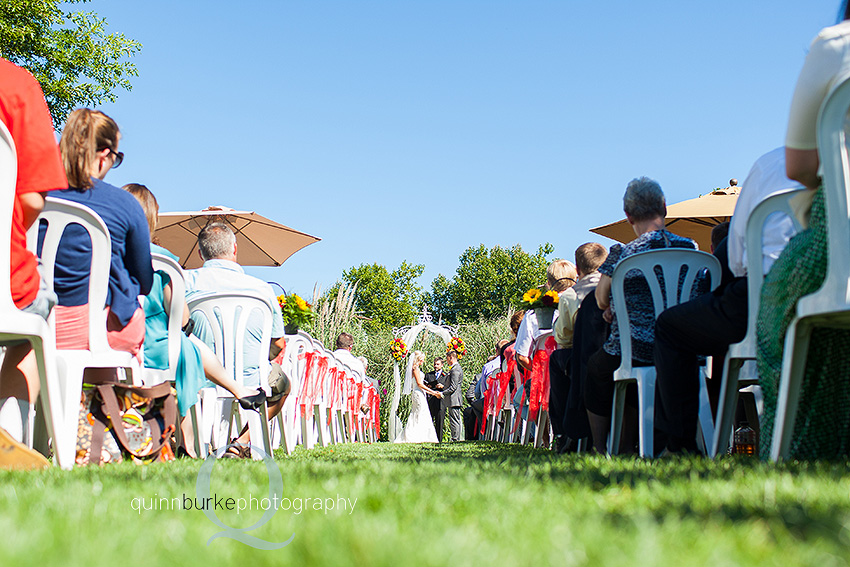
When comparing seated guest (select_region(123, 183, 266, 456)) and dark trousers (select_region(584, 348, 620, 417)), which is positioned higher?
seated guest (select_region(123, 183, 266, 456))

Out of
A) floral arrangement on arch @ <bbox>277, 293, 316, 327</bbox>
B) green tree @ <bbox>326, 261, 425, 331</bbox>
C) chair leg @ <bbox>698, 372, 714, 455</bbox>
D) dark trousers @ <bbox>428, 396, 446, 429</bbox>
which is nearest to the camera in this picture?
chair leg @ <bbox>698, 372, 714, 455</bbox>

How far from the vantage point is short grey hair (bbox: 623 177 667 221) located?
481 cm

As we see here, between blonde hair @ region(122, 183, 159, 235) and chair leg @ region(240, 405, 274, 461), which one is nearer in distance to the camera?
blonde hair @ region(122, 183, 159, 235)

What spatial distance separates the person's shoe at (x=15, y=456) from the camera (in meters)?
2.58

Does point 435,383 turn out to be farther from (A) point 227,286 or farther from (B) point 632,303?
(B) point 632,303

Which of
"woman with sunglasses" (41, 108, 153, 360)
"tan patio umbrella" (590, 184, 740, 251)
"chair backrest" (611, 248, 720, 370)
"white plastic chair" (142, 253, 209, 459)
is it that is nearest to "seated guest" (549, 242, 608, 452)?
"chair backrest" (611, 248, 720, 370)

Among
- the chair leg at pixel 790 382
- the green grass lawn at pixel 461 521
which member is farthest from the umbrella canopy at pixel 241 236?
the green grass lawn at pixel 461 521

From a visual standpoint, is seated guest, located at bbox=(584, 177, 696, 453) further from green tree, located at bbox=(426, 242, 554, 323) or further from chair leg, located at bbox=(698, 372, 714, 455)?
green tree, located at bbox=(426, 242, 554, 323)

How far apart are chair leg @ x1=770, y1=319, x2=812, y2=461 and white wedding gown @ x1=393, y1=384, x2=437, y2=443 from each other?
578 inches

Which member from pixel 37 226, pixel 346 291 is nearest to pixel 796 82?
pixel 37 226

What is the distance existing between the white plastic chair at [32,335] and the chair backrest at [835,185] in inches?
105

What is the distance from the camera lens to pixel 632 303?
4.55m

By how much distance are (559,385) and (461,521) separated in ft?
15.7
